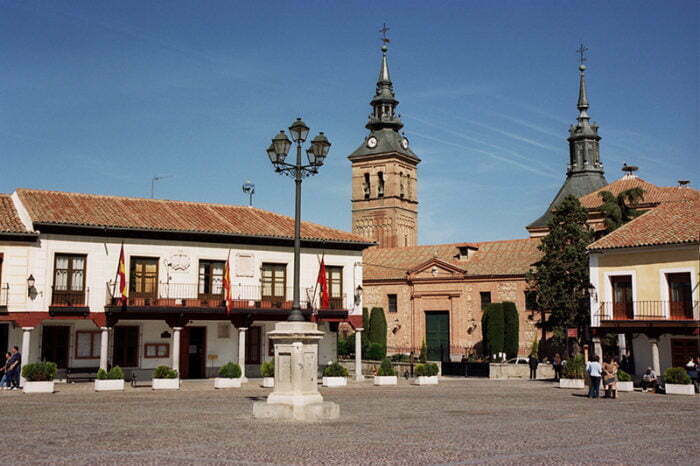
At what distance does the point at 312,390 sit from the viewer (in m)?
15.8

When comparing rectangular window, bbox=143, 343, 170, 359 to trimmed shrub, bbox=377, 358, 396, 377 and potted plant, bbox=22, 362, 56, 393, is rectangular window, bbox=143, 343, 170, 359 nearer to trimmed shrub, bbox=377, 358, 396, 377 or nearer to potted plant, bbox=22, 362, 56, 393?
potted plant, bbox=22, 362, 56, 393

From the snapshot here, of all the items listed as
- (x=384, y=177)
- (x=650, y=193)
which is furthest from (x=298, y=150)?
(x=384, y=177)

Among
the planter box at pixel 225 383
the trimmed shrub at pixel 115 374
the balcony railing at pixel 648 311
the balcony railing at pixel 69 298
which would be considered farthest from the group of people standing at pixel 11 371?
the balcony railing at pixel 648 311

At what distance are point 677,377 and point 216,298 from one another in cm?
1744

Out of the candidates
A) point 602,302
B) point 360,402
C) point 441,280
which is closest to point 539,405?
point 360,402

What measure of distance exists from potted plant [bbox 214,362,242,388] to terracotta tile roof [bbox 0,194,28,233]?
8909 mm

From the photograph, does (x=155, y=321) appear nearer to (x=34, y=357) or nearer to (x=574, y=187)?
(x=34, y=357)

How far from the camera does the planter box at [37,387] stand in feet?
79.9

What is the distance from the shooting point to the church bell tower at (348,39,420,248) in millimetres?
89125

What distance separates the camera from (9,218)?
29.6m

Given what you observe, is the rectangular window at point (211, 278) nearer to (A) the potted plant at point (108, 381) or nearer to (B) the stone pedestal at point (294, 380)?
(A) the potted plant at point (108, 381)

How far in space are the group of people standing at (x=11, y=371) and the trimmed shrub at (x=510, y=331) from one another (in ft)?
90.6

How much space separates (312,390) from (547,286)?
2456cm

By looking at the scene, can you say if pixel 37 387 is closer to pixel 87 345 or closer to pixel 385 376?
pixel 87 345
